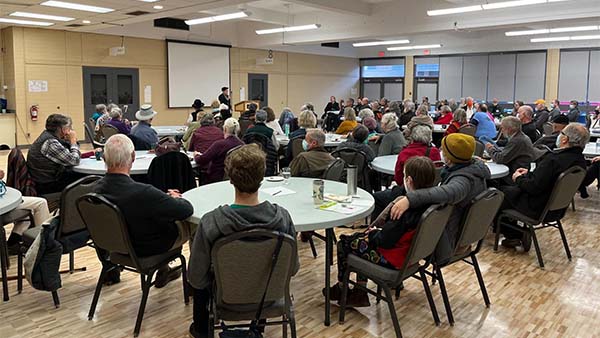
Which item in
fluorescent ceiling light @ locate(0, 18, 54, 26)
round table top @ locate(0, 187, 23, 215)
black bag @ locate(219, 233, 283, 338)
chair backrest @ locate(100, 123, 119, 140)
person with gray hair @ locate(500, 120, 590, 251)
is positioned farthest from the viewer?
fluorescent ceiling light @ locate(0, 18, 54, 26)

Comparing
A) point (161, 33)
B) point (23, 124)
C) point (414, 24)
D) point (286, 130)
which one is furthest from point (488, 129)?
point (23, 124)

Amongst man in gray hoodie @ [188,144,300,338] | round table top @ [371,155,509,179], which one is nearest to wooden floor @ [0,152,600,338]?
round table top @ [371,155,509,179]

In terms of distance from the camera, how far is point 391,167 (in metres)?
5.09

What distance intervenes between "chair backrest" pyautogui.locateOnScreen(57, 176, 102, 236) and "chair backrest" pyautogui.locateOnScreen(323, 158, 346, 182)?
1.90 metres

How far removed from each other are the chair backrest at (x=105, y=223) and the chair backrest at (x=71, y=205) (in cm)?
34

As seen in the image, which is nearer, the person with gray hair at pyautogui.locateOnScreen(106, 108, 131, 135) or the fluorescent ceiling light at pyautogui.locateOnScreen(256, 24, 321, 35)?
the person with gray hair at pyautogui.locateOnScreen(106, 108, 131, 135)

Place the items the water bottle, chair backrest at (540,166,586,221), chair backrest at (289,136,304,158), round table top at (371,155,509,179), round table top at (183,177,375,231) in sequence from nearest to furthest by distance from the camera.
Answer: round table top at (183,177,375,231) → the water bottle → chair backrest at (540,166,586,221) → round table top at (371,155,509,179) → chair backrest at (289,136,304,158)

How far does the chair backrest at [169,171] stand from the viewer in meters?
4.24

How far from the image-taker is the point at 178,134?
8.48 m

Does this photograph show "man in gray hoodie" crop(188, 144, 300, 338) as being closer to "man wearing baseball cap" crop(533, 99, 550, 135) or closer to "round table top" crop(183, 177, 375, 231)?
"round table top" crop(183, 177, 375, 231)

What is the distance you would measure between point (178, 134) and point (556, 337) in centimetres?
674

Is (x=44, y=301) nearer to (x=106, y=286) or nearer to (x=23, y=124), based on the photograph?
(x=106, y=286)

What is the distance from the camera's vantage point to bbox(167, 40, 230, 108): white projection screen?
14.8 metres

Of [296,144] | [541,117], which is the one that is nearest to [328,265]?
[296,144]
